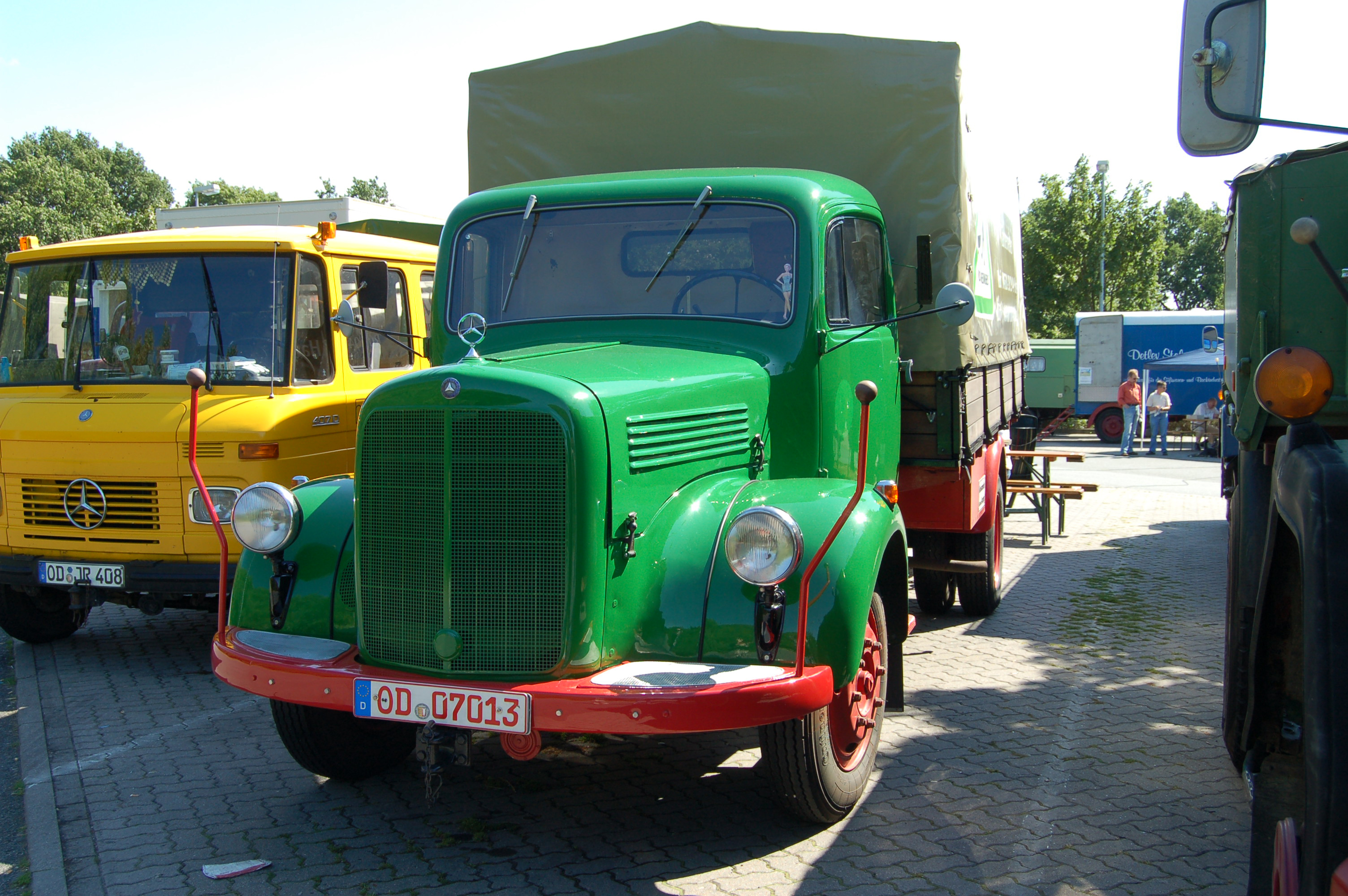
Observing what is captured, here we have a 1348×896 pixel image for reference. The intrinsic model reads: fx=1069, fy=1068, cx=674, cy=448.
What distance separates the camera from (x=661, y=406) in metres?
3.79

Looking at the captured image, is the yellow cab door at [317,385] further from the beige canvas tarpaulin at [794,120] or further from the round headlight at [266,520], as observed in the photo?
the round headlight at [266,520]

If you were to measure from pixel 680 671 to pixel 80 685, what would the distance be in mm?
4347

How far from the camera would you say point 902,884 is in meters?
3.51

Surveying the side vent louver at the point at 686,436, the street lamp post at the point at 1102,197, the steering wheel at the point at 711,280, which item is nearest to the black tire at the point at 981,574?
the steering wheel at the point at 711,280

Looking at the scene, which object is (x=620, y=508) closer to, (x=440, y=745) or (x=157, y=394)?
(x=440, y=745)

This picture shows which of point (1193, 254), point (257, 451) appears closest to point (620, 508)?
point (257, 451)

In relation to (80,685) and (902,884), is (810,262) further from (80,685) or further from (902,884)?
(80,685)

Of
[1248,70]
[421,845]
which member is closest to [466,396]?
[421,845]

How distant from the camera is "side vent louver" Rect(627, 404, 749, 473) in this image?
12.1 feet

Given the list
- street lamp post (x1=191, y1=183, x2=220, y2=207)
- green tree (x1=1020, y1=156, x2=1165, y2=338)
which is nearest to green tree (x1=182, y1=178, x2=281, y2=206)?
street lamp post (x1=191, y1=183, x2=220, y2=207)

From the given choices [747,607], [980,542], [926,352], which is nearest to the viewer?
[747,607]

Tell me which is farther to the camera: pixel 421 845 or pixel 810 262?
pixel 810 262

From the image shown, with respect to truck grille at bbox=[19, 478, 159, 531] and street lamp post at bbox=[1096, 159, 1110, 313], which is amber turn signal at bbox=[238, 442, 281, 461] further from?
street lamp post at bbox=[1096, 159, 1110, 313]

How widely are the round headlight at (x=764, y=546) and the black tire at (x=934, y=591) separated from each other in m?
4.28
